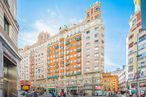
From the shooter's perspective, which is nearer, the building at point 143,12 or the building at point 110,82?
the building at point 143,12

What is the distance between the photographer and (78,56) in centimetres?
8762

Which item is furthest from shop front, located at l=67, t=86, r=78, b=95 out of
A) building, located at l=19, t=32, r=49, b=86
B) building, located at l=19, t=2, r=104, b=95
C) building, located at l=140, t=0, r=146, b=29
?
building, located at l=140, t=0, r=146, b=29

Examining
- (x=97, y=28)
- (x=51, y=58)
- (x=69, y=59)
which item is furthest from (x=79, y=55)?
(x=51, y=58)

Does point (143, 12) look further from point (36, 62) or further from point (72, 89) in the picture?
point (36, 62)

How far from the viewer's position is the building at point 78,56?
80688mm

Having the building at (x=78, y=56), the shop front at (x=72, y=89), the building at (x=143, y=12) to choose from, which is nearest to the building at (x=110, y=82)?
the building at (x=78, y=56)

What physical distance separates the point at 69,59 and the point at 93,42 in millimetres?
14888

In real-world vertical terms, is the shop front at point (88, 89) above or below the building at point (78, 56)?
below

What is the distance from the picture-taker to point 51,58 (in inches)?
4104

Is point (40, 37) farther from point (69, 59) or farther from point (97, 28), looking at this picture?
point (97, 28)

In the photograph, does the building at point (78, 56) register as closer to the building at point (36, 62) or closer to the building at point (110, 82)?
the building at point (36, 62)

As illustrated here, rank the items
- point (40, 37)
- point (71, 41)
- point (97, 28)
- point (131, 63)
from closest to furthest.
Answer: point (131, 63)
point (97, 28)
point (71, 41)
point (40, 37)

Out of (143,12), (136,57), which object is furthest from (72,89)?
(143,12)

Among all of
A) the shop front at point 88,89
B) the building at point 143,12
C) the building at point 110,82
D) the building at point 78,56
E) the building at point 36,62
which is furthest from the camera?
the building at point 110,82
